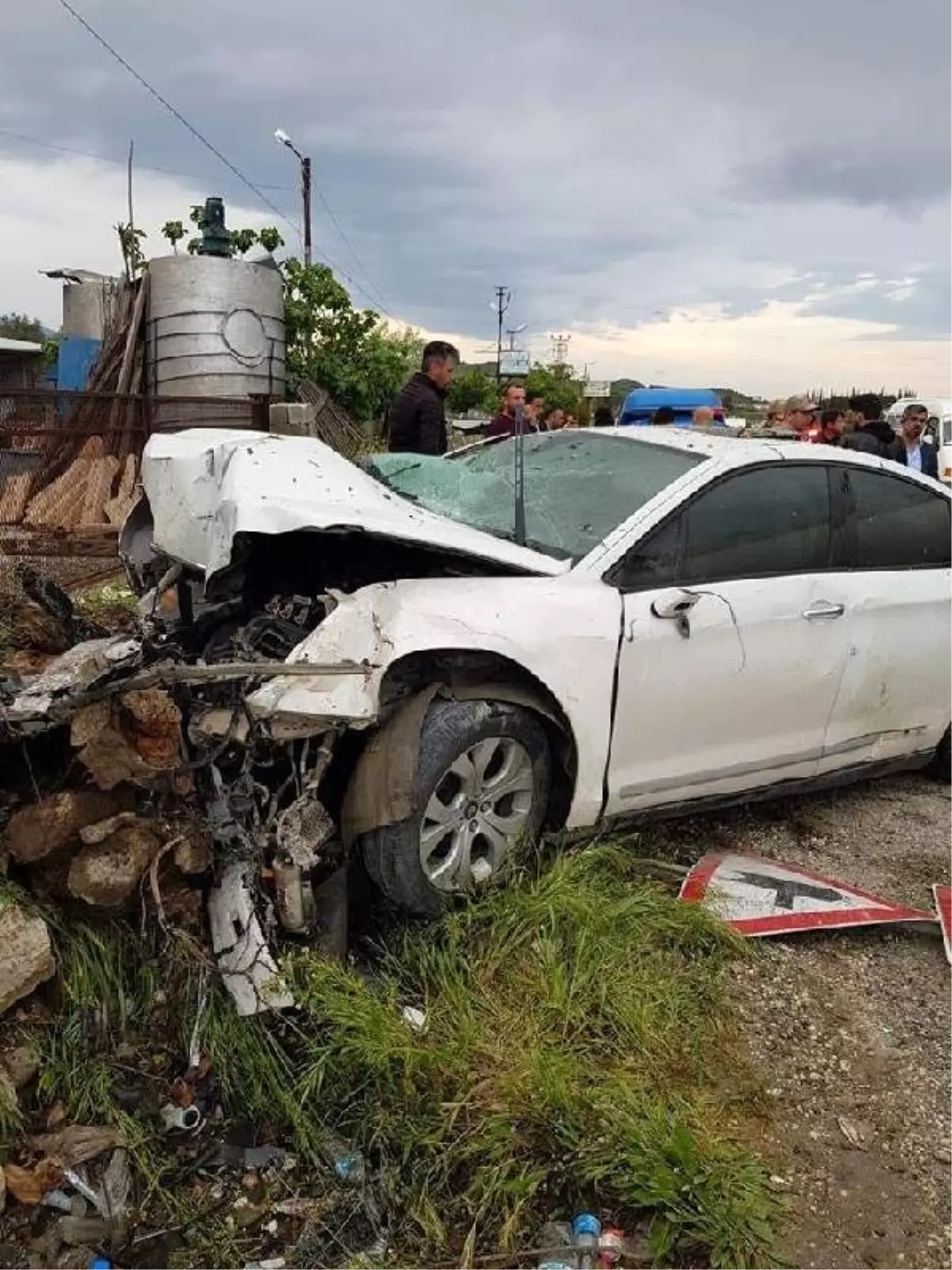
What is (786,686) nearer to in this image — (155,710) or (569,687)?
(569,687)

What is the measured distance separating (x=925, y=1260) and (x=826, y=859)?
1891mm

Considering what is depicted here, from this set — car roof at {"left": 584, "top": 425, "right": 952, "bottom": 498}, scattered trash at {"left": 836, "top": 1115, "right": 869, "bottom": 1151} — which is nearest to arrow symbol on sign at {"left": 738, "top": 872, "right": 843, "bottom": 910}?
scattered trash at {"left": 836, "top": 1115, "right": 869, "bottom": 1151}

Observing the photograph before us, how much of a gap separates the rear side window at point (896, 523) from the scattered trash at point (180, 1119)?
2934 mm

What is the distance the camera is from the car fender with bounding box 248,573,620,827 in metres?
2.79

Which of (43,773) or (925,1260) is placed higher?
(43,773)

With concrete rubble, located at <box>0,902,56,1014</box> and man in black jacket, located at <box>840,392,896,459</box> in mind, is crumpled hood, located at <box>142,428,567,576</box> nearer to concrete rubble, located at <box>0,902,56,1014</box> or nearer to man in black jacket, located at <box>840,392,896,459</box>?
concrete rubble, located at <box>0,902,56,1014</box>

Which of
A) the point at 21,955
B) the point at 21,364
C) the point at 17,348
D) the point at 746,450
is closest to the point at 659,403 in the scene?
the point at 746,450

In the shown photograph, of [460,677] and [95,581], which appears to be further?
[95,581]

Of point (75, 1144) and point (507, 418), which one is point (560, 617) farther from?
point (507, 418)

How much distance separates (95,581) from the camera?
805 centimetres

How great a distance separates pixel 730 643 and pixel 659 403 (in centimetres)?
1087

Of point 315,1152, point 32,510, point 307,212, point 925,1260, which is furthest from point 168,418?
point 307,212

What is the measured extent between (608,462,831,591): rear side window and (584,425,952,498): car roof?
5cm

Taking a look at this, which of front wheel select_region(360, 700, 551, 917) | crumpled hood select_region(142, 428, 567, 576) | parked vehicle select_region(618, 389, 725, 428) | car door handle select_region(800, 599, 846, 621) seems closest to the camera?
front wheel select_region(360, 700, 551, 917)
